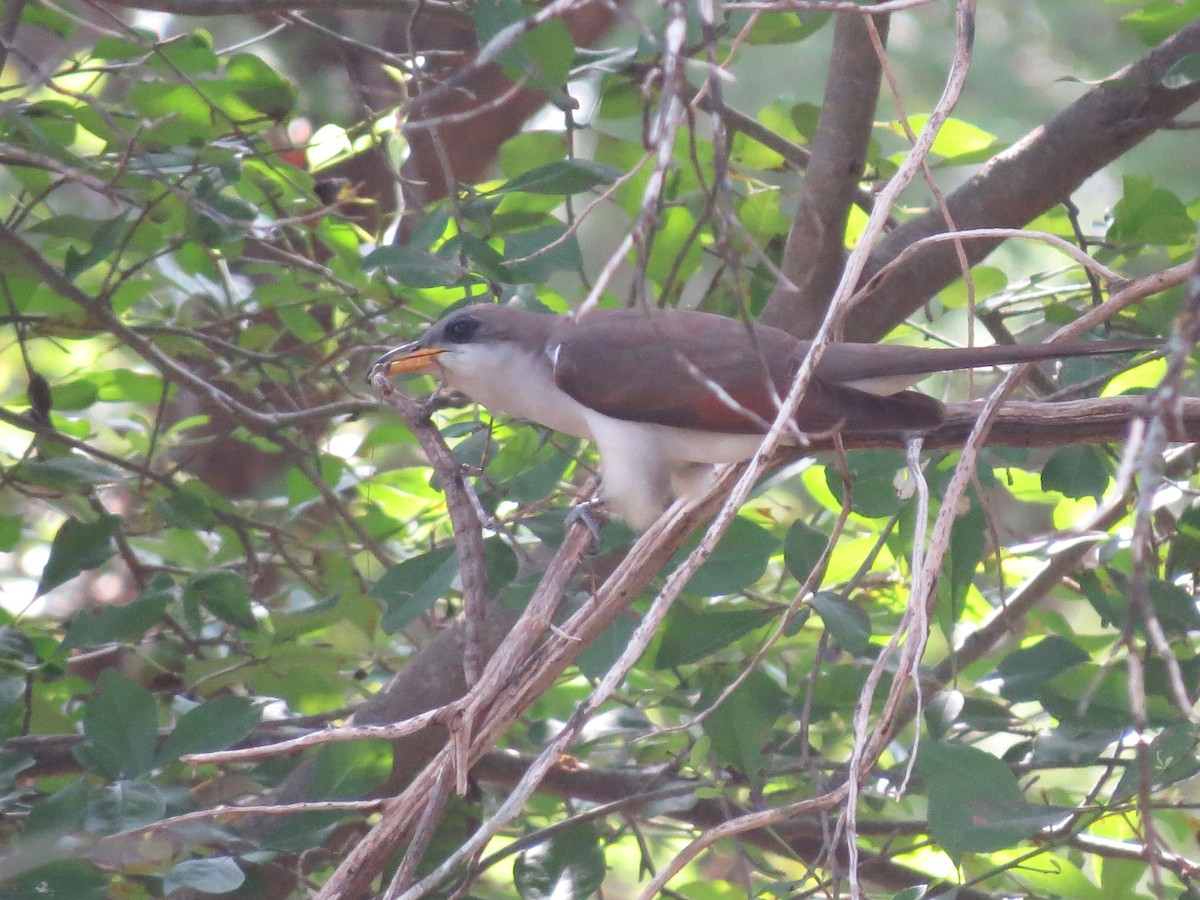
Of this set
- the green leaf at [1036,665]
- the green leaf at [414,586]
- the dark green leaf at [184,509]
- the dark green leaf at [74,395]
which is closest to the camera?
the green leaf at [1036,665]

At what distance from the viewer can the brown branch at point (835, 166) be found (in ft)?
10.2

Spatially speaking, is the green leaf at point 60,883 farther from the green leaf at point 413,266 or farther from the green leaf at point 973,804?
the green leaf at point 973,804

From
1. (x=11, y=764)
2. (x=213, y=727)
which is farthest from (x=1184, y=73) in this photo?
(x=11, y=764)

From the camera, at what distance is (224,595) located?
2.94m

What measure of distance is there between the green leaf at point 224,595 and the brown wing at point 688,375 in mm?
955

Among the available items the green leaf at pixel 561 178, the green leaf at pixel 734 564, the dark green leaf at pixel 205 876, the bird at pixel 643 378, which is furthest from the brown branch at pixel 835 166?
the dark green leaf at pixel 205 876

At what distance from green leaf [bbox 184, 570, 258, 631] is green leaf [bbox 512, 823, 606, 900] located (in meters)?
0.90

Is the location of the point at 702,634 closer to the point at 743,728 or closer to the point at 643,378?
the point at 743,728

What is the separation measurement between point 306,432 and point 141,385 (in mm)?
504

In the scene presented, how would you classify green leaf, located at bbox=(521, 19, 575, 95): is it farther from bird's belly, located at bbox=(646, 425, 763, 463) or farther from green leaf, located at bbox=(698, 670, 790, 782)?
→ green leaf, located at bbox=(698, 670, 790, 782)

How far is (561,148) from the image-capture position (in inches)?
129

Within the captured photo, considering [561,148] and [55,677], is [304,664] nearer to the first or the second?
[55,677]

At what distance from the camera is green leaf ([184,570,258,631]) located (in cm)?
293

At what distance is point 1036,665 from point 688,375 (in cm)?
105
